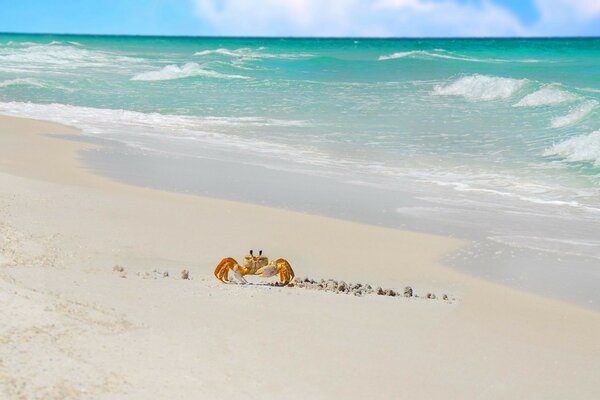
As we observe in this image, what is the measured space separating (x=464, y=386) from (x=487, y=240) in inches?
152

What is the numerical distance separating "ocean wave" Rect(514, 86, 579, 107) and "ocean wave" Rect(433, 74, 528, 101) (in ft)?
5.49

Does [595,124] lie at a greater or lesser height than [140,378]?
greater

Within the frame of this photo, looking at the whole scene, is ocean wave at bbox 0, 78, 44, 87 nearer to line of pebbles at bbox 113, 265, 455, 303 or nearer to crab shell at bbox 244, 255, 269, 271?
line of pebbles at bbox 113, 265, 455, 303

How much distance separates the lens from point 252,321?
5.07 meters

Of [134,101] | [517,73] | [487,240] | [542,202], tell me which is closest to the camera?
[487,240]

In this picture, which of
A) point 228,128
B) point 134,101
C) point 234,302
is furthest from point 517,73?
point 234,302

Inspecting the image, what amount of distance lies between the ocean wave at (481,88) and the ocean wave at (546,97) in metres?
1.67

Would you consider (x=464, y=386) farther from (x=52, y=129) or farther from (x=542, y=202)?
(x=52, y=129)

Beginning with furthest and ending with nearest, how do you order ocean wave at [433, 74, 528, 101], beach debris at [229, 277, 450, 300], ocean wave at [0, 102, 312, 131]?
ocean wave at [433, 74, 528, 101] → ocean wave at [0, 102, 312, 131] → beach debris at [229, 277, 450, 300]

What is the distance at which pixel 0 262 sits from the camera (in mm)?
5605

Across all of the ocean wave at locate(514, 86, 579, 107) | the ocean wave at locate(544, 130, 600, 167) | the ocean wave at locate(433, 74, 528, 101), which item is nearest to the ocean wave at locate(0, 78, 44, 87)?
the ocean wave at locate(433, 74, 528, 101)

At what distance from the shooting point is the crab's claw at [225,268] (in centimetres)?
586

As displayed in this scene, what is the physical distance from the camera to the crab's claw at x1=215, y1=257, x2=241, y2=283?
5.86 m

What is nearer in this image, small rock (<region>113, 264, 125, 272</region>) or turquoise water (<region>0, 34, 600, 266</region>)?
small rock (<region>113, 264, 125, 272</region>)
